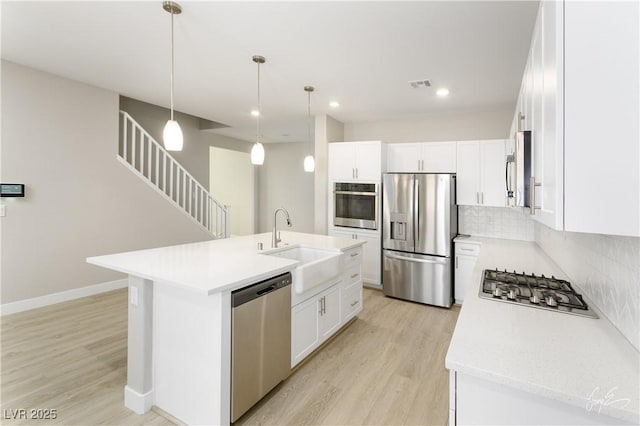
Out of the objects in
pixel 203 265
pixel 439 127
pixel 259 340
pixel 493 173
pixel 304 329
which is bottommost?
pixel 304 329

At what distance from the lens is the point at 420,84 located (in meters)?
3.63

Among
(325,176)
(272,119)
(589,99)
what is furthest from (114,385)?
(272,119)

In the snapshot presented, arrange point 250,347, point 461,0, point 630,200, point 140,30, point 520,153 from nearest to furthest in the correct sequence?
point 630,200 → point 520,153 → point 250,347 → point 461,0 → point 140,30

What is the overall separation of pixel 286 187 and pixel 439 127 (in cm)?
435

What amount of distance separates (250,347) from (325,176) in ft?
11.8

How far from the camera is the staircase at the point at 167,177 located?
4723 mm

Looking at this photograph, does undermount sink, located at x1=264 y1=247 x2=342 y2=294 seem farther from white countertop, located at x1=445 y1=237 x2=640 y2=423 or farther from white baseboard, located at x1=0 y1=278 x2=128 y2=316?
white baseboard, located at x1=0 y1=278 x2=128 y2=316

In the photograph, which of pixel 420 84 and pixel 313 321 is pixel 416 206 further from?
pixel 313 321

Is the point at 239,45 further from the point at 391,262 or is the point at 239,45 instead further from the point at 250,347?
the point at 391,262

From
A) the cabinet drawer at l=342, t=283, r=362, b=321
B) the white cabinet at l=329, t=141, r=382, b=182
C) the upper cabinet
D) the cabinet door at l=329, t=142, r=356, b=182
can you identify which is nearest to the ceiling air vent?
the white cabinet at l=329, t=141, r=382, b=182

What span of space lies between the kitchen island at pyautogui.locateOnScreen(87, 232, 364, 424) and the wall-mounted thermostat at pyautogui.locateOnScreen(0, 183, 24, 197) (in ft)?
7.25

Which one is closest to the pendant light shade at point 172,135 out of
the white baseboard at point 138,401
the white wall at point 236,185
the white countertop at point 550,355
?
the white baseboard at point 138,401

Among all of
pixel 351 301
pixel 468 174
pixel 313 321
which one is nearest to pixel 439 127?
pixel 468 174

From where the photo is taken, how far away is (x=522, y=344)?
3.89ft
